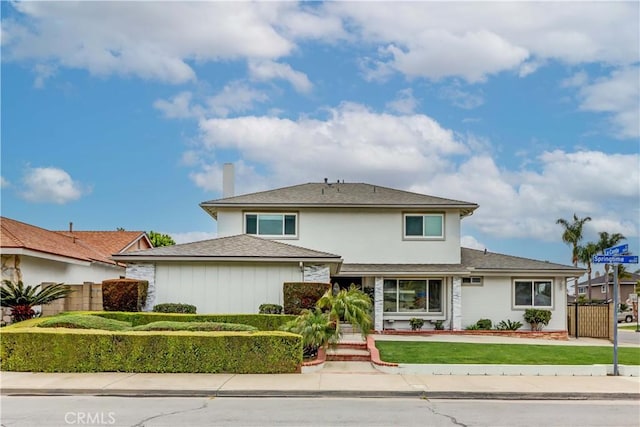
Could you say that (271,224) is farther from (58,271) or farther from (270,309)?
(58,271)

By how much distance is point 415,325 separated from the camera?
86.6 ft

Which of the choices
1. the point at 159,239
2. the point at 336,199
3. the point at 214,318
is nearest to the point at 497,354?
the point at 214,318

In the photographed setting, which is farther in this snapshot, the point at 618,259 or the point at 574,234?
the point at 574,234

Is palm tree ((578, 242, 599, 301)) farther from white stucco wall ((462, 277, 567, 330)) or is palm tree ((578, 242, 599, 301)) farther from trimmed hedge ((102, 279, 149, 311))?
trimmed hedge ((102, 279, 149, 311))

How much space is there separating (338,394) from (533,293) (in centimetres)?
1735

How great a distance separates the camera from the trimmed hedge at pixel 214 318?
1902 cm

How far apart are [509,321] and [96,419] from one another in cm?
2063

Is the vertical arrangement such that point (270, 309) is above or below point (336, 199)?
below

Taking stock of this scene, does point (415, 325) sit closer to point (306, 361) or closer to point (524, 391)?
point (306, 361)

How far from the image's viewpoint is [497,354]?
58.3 ft

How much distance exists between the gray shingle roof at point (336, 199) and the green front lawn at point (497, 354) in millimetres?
8185

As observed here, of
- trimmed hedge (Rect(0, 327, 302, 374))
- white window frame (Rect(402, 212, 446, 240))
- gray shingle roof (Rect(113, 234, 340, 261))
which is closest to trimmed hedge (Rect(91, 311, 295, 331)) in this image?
gray shingle roof (Rect(113, 234, 340, 261))

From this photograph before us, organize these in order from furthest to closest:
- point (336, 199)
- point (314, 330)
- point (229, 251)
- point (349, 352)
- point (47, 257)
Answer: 1. point (336, 199)
2. point (47, 257)
3. point (229, 251)
4. point (349, 352)
5. point (314, 330)

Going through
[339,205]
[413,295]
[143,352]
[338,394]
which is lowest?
[338,394]
